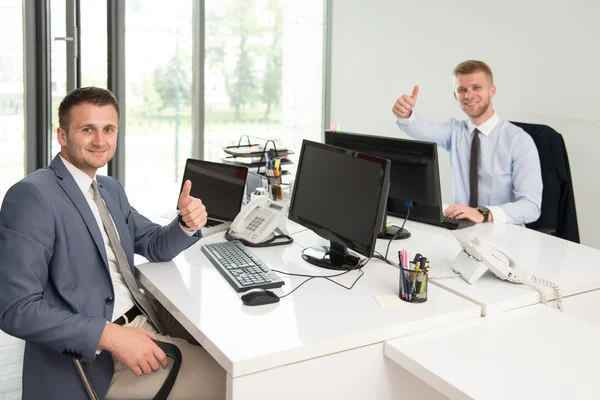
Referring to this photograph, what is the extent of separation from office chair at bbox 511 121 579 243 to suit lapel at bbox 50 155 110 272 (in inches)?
86.3

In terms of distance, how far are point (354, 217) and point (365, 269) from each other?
0.73ft

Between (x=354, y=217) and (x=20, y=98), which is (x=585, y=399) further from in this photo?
(x=20, y=98)

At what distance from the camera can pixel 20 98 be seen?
4336mm

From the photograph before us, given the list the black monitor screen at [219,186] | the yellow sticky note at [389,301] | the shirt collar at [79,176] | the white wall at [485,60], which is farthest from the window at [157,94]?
the yellow sticky note at [389,301]

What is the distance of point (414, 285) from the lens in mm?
1967

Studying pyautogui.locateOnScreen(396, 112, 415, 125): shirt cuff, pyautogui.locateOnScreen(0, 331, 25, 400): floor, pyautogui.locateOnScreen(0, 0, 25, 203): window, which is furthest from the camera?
pyautogui.locateOnScreen(0, 0, 25, 203): window

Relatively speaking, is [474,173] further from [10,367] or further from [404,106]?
[10,367]

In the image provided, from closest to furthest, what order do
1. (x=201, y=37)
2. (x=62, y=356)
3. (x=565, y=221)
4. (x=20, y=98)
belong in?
(x=62, y=356) → (x=565, y=221) → (x=20, y=98) → (x=201, y=37)

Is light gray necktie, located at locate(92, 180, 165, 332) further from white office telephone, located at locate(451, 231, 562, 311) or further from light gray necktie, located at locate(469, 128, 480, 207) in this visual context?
light gray necktie, located at locate(469, 128, 480, 207)

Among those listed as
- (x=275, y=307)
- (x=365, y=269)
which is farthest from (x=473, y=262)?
(x=275, y=307)

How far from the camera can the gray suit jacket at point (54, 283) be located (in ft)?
5.61

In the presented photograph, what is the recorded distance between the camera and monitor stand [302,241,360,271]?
7.56 feet

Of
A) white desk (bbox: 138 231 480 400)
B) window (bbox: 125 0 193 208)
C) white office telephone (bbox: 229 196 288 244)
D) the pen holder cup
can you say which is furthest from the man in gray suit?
window (bbox: 125 0 193 208)

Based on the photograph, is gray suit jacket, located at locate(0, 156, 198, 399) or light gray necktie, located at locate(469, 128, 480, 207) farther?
light gray necktie, located at locate(469, 128, 480, 207)
